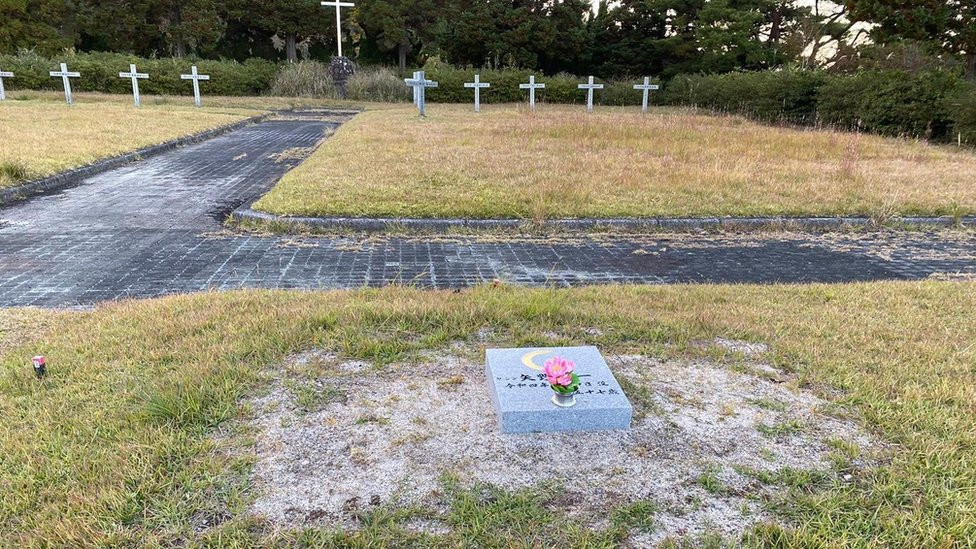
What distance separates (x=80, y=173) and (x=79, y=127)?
190 inches

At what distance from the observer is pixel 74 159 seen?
9500 millimetres

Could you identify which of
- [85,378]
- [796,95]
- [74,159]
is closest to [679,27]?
[796,95]

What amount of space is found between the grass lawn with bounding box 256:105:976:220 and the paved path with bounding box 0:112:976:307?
67 centimetres

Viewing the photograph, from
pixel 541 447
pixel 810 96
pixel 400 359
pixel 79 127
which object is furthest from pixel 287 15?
pixel 541 447

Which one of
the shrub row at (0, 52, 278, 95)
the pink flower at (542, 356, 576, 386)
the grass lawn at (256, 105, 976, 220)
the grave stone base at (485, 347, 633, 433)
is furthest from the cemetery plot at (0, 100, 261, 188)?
the pink flower at (542, 356, 576, 386)

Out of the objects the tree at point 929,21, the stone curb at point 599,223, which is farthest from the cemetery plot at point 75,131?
the tree at point 929,21

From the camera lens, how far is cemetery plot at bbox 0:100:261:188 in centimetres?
895

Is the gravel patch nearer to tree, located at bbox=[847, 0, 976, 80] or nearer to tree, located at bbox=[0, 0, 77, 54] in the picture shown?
tree, located at bbox=[847, 0, 976, 80]

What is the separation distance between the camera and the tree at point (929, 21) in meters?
14.4

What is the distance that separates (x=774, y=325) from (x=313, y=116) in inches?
757

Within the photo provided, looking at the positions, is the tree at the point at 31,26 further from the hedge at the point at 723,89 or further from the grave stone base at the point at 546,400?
the grave stone base at the point at 546,400

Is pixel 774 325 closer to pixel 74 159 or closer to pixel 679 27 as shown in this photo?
pixel 74 159

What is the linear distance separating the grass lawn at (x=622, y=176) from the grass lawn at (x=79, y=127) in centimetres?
347

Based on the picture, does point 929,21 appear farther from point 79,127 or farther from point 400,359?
point 79,127
